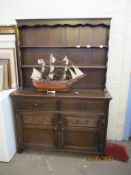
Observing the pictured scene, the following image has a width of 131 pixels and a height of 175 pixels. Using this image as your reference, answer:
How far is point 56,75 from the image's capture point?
85.8 inches

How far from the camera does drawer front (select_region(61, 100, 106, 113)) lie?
187 centimetres

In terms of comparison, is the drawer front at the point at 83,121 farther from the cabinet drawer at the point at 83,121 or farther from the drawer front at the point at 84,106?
the drawer front at the point at 84,106

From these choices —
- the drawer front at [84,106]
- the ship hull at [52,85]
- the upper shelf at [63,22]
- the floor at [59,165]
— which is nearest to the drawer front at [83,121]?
the drawer front at [84,106]

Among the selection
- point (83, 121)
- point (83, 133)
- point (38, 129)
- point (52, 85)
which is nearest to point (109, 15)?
point (52, 85)

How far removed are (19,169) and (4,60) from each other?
1.45 m

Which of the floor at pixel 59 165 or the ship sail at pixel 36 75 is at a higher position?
the ship sail at pixel 36 75

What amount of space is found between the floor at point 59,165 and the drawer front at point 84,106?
0.70 meters

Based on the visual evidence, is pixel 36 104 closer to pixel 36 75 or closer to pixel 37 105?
pixel 37 105

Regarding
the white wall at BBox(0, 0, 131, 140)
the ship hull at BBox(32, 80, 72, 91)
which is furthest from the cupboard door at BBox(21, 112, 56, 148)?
the white wall at BBox(0, 0, 131, 140)

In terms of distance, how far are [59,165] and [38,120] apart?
63 centimetres

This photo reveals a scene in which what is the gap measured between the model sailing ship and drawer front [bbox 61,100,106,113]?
Answer: 219mm

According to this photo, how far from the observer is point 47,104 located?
6.35 feet

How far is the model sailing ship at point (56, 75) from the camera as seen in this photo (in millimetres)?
1993

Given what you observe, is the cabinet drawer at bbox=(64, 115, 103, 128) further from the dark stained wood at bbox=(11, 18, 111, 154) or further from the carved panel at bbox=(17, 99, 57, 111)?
the carved panel at bbox=(17, 99, 57, 111)
